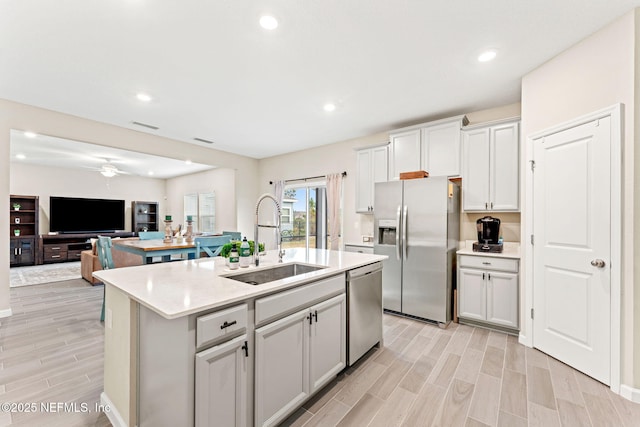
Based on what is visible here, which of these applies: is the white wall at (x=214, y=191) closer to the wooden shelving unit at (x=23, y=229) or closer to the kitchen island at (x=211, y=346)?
the wooden shelving unit at (x=23, y=229)

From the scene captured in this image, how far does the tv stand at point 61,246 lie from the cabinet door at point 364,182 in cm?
684

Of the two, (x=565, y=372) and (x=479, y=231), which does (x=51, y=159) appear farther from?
(x=565, y=372)

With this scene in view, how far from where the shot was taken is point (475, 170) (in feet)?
11.2

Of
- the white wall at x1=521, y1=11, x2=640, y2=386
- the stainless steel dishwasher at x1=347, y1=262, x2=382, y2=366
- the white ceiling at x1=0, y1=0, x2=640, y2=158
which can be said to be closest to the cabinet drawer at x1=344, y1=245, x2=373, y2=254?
the stainless steel dishwasher at x1=347, y1=262, x2=382, y2=366

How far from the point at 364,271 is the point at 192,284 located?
1.44 m

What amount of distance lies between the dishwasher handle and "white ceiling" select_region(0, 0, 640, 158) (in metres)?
1.91

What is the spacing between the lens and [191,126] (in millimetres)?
4402

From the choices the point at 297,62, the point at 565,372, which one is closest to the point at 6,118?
the point at 297,62

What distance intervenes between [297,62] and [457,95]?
6.40 ft

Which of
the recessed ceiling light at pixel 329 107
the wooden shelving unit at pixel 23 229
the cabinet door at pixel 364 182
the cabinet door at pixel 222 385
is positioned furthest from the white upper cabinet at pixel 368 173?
the wooden shelving unit at pixel 23 229

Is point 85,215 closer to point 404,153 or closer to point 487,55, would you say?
point 404,153

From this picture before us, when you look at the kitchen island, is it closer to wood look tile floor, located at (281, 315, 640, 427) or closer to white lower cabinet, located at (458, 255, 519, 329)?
wood look tile floor, located at (281, 315, 640, 427)

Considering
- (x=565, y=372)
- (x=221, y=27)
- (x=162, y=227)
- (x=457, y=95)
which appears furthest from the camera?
(x=162, y=227)

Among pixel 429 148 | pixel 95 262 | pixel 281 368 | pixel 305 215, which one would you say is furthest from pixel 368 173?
pixel 95 262
